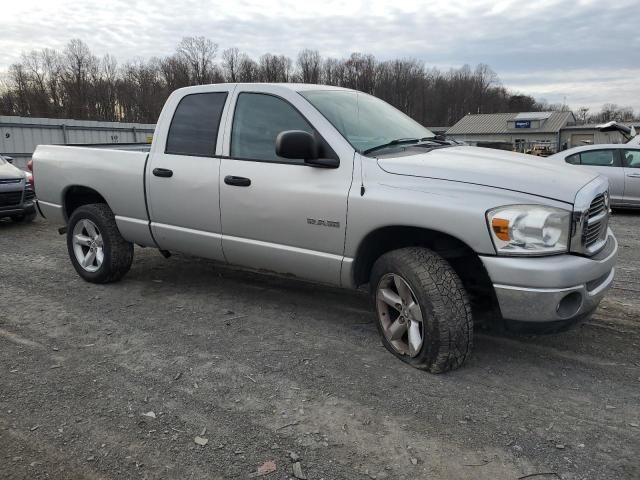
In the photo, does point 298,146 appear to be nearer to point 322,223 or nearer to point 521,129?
point 322,223

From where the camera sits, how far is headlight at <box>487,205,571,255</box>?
3004 mm

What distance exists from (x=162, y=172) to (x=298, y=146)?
5.49ft

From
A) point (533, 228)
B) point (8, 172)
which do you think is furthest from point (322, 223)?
point (8, 172)

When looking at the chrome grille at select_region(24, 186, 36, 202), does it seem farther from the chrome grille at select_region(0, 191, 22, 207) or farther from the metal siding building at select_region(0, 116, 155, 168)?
the metal siding building at select_region(0, 116, 155, 168)

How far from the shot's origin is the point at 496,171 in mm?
3287

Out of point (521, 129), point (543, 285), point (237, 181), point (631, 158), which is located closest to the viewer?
point (543, 285)

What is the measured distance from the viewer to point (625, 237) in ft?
26.3

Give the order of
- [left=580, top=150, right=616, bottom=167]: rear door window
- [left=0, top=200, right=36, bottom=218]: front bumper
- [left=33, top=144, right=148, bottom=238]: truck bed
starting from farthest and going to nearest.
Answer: [left=580, top=150, right=616, bottom=167]: rear door window
[left=0, top=200, right=36, bottom=218]: front bumper
[left=33, top=144, right=148, bottom=238]: truck bed

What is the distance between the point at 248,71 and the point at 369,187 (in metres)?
99.1

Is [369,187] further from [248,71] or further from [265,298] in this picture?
[248,71]

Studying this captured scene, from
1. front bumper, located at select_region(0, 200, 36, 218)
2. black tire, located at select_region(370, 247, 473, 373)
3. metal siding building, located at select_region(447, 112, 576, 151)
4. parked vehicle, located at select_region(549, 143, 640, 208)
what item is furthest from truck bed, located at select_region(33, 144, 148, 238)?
metal siding building, located at select_region(447, 112, 576, 151)

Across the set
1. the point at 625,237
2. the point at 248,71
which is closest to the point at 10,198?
the point at 625,237

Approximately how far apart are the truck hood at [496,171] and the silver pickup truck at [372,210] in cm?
1

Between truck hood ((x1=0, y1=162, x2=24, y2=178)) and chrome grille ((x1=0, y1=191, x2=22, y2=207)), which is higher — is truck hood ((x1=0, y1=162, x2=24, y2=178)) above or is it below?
above
